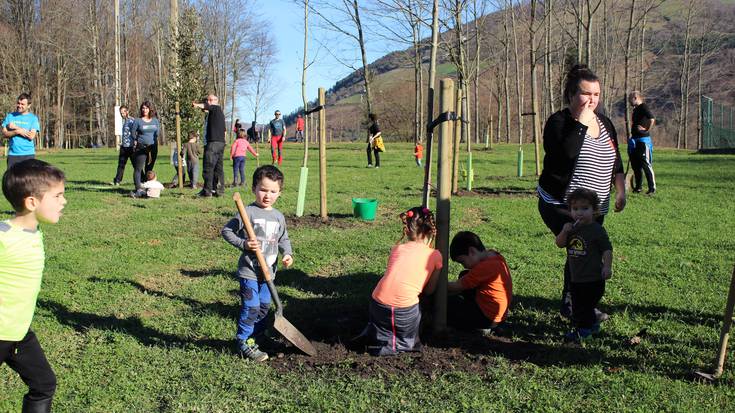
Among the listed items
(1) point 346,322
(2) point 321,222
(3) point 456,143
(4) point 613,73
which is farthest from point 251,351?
(4) point 613,73

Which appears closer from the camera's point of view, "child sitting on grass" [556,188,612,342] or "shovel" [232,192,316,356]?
"shovel" [232,192,316,356]

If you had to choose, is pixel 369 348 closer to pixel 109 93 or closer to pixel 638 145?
pixel 638 145

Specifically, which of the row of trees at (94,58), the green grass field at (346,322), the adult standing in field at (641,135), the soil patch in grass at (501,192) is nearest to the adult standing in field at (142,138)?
the green grass field at (346,322)

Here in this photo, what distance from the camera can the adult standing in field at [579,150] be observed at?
14.6ft

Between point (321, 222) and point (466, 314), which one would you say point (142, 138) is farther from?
point (466, 314)

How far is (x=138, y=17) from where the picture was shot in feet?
177

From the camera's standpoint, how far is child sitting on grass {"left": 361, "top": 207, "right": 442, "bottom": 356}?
440 cm

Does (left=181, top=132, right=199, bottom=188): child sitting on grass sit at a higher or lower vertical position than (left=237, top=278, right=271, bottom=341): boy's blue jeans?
higher

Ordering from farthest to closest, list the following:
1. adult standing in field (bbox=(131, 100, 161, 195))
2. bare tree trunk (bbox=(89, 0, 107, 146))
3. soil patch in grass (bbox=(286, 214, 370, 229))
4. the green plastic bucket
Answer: bare tree trunk (bbox=(89, 0, 107, 146)) → adult standing in field (bbox=(131, 100, 161, 195)) → the green plastic bucket → soil patch in grass (bbox=(286, 214, 370, 229))

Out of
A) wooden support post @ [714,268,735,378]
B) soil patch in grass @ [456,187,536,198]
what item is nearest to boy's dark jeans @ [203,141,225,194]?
soil patch in grass @ [456,187,536,198]

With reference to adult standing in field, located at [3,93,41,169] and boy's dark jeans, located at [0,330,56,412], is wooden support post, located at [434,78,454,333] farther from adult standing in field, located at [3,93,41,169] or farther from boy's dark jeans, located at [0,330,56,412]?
adult standing in field, located at [3,93,41,169]

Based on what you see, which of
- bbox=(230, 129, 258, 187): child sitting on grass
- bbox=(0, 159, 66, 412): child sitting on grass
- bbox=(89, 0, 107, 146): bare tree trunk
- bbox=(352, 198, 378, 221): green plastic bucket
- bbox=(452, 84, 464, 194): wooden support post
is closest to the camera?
bbox=(0, 159, 66, 412): child sitting on grass

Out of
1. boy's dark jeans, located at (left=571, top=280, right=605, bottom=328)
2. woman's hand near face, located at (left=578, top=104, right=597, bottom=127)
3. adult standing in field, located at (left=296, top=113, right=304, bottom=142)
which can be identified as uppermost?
adult standing in field, located at (left=296, top=113, right=304, bottom=142)

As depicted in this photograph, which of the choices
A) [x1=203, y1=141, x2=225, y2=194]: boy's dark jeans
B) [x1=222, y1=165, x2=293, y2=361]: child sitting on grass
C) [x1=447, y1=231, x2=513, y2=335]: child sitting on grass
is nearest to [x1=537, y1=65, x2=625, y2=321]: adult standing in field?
[x1=447, y1=231, x2=513, y2=335]: child sitting on grass
